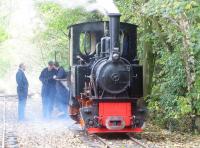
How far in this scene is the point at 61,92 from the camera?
1573 centimetres

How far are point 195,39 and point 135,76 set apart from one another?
1.71 meters

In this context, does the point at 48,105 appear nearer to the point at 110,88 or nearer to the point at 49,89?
the point at 49,89

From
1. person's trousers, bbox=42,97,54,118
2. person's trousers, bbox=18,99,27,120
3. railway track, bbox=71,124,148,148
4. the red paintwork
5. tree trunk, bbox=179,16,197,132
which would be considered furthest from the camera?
person's trousers, bbox=42,97,54,118

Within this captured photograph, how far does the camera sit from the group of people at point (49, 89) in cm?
1528

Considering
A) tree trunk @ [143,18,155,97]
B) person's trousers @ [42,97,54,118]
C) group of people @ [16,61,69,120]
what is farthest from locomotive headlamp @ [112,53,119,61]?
person's trousers @ [42,97,54,118]

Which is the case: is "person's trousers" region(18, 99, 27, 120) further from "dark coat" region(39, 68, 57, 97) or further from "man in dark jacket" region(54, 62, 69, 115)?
"man in dark jacket" region(54, 62, 69, 115)

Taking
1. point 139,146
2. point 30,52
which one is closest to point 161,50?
point 139,146

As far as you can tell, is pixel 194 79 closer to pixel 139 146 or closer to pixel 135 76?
pixel 135 76

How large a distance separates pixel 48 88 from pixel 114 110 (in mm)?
5386

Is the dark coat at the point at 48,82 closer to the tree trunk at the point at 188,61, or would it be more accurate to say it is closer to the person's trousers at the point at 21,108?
the person's trousers at the point at 21,108

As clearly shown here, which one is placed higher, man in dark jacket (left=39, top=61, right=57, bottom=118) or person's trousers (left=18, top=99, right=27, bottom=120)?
man in dark jacket (left=39, top=61, right=57, bottom=118)

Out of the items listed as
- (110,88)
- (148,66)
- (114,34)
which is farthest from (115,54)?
(148,66)

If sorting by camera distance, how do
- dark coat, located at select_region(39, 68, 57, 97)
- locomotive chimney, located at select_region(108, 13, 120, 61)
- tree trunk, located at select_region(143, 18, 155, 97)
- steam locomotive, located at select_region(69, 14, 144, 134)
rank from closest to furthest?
locomotive chimney, located at select_region(108, 13, 120, 61) → steam locomotive, located at select_region(69, 14, 144, 134) → tree trunk, located at select_region(143, 18, 155, 97) → dark coat, located at select_region(39, 68, 57, 97)

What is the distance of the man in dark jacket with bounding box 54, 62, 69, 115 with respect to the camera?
49.4ft
